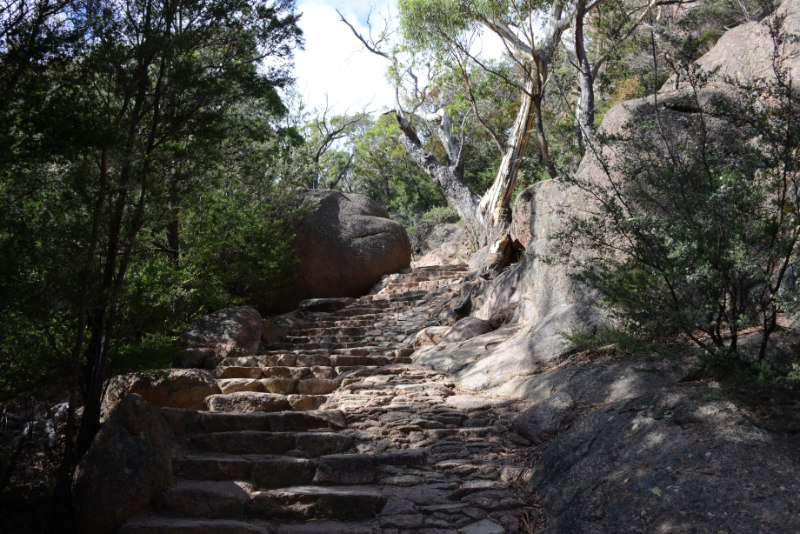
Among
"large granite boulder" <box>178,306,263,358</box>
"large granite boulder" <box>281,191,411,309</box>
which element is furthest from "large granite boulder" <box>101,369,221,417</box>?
"large granite boulder" <box>281,191,411,309</box>

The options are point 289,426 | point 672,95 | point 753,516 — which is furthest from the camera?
point 672,95

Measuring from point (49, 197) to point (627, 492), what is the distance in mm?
4195

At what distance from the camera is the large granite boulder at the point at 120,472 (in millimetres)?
3330

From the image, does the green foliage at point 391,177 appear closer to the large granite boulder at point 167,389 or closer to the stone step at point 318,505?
the large granite boulder at point 167,389

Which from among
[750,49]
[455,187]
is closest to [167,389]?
[750,49]

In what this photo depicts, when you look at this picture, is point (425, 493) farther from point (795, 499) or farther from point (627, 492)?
point (795, 499)

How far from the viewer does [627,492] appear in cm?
284

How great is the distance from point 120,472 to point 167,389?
1.82 m

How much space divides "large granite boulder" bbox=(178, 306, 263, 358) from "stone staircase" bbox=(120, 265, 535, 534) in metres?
0.82

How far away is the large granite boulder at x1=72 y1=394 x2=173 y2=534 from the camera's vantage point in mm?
3330

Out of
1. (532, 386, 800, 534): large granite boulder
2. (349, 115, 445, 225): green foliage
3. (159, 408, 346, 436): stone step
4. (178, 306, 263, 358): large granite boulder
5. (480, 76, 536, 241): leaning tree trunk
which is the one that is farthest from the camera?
(349, 115, 445, 225): green foliage

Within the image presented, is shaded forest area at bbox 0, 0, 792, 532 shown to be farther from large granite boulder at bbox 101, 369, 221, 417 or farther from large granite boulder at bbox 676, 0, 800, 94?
large granite boulder at bbox 676, 0, 800, 94

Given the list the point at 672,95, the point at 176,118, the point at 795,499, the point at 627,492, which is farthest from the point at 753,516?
the point at 672,95

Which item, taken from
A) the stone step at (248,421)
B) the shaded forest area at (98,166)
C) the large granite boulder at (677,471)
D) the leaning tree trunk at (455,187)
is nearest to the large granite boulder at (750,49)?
the shaded forest area at (98,166)
